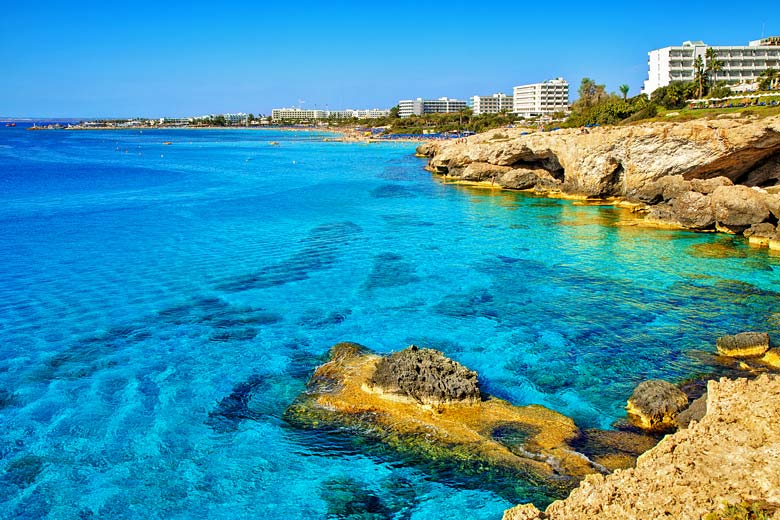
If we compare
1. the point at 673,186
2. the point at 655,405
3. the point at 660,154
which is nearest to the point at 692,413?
the point at 655,405

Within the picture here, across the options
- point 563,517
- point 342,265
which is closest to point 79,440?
point 563,517

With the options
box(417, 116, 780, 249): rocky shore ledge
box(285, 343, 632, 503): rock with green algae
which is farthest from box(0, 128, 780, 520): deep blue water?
box(417, 116, 780, 249): rocky shore ledge

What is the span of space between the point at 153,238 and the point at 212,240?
10.5 feet

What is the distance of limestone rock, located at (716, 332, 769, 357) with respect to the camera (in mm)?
14656

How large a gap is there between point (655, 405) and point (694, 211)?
21.6 meters

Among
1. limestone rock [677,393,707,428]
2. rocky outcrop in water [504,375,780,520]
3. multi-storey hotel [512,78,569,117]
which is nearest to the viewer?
rocky outcrop in water [504,375,780,520]

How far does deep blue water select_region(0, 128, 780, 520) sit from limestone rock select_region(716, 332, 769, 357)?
52 centimetres

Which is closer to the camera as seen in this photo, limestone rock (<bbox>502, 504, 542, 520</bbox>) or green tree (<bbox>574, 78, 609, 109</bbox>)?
limestone rock (<bbox>502, 504, 542, 520</bbox>)

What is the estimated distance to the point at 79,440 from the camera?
11625mm

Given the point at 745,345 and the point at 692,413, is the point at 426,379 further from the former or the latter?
the point at 745,345

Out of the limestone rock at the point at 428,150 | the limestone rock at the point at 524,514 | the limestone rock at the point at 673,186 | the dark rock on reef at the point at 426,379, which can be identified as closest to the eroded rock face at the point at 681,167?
the limestone rock at the point at 673,186

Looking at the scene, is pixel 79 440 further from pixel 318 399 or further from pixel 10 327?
pixel 10 327

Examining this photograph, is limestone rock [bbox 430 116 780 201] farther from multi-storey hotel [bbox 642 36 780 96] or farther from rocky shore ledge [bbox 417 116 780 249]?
multi-storey hotel [bbox 642 36 780 96]

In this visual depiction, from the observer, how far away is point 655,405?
1192cm
